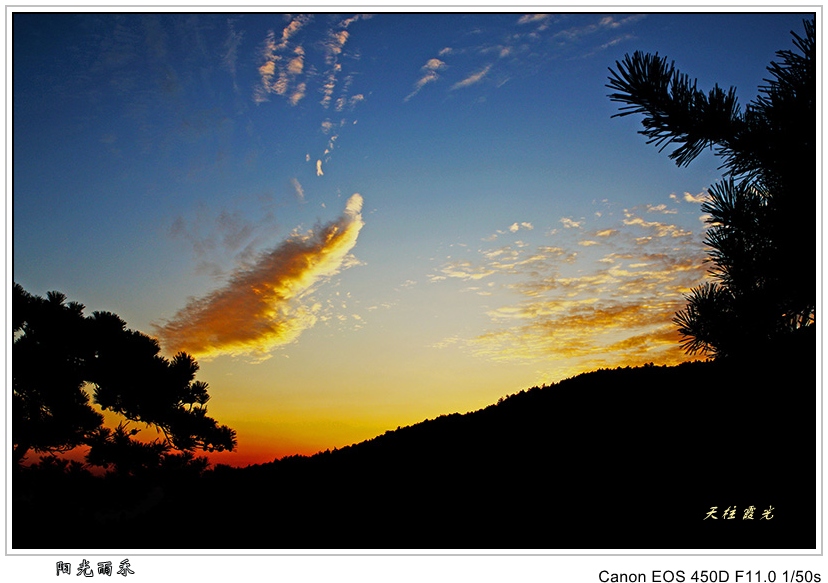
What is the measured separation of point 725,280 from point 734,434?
1.60m

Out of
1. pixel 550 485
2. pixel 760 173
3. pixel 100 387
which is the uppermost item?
pixel 760 173

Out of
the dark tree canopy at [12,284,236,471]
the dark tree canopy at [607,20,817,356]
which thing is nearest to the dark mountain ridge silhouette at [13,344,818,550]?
the dark tree canopy at [607,20,817,356]

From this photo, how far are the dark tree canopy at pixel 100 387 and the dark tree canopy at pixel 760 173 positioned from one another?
7922mm

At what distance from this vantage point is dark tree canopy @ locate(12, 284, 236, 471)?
830cm

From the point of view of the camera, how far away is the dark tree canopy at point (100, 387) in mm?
8305

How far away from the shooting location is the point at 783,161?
3.80 metres

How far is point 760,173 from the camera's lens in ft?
13.9

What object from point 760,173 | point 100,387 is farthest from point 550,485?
point 100,387

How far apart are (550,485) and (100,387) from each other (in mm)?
7818

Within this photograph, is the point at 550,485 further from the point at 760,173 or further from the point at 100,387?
the point at 100,387

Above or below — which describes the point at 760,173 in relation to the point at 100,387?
above
